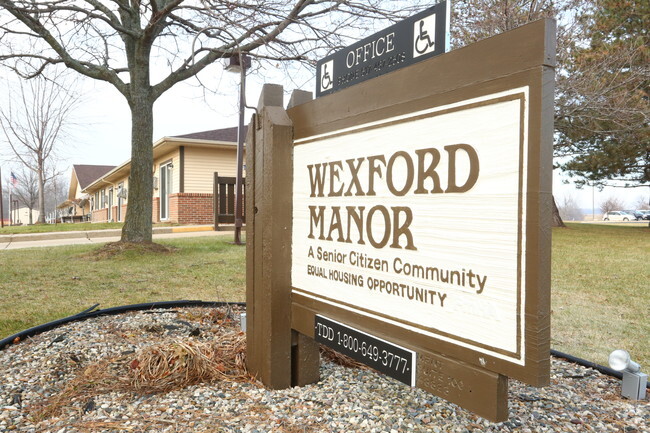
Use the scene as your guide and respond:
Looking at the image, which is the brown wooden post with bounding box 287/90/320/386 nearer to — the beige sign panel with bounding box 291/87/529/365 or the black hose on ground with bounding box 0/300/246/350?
the beige sign panel with bounding box 291/87/529/365

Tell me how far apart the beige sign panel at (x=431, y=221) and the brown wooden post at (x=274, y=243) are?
183mm

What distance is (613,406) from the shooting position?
7.38 ft

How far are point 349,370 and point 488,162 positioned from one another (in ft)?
5.41

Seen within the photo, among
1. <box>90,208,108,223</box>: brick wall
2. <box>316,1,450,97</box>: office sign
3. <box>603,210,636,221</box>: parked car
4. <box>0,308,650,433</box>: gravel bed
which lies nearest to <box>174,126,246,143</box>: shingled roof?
<box>0,308,650,433</box>: gravel bed

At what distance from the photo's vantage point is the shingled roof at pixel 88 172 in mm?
39062

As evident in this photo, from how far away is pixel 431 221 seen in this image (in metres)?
1.68

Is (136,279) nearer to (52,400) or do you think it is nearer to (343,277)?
(52,400)

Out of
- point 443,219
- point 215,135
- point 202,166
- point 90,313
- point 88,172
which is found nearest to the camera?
point 443,219

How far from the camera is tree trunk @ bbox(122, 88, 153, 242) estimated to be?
889cm

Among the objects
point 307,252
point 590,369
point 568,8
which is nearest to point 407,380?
point 307,252

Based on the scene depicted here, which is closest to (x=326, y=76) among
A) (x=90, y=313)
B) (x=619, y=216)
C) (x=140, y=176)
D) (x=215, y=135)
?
(x=90, y=313)

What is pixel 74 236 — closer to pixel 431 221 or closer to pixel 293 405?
pixel 293 405

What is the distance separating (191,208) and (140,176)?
803 centimetres

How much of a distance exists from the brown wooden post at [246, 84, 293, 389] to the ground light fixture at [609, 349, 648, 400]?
1.68 m
